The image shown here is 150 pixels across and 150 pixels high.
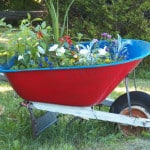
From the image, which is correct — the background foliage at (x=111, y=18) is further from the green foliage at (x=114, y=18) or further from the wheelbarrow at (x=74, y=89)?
the wheelbarrow at (x=74, y=89)

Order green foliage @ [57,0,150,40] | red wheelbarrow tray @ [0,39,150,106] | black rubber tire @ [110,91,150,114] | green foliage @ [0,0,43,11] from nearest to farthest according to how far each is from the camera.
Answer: red wheelbarrow tray @ [0,39,150,106]
black rubber tire @ [110,91,150,114]
green foliage @ [57,0,150,40]
green foliage @ [0,0,43,11]

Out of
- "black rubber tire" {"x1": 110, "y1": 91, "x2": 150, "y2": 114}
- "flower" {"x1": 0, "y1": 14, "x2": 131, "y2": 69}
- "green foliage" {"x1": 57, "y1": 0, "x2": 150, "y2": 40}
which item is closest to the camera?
"flower" {"x1": 0, "y1": 14, "x2": 131, "y2": 69}

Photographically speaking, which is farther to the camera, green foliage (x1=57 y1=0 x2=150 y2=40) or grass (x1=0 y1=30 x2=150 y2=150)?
green foliage (x1=57 y1=0 x2=150 y2=40)

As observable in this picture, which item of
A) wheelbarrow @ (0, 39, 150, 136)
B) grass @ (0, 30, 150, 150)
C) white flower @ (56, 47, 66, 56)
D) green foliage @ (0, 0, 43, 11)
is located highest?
white flower @ (56, 47, 66, 56)

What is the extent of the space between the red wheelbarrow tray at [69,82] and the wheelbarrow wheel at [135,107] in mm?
388

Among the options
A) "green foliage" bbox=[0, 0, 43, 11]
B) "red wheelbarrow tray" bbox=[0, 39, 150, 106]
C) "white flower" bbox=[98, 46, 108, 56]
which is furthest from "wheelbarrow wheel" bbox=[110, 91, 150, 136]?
"green foliage" bbox=[0, 0, 43, 11]

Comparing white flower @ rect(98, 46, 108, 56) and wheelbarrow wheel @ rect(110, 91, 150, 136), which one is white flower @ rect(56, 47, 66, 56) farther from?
wheelbarrow wheel @ rect(110, 91, 150, 136)

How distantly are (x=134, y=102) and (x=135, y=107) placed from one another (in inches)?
1.9

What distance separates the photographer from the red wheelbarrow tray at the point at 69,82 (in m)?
3.48

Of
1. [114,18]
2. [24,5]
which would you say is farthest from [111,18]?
[24,5]

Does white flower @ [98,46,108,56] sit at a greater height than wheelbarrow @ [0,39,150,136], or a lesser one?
greater

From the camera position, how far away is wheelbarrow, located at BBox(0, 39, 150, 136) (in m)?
3.49

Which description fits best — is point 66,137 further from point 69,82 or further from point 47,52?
point 47,52

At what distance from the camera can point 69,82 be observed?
3525 millimetres
